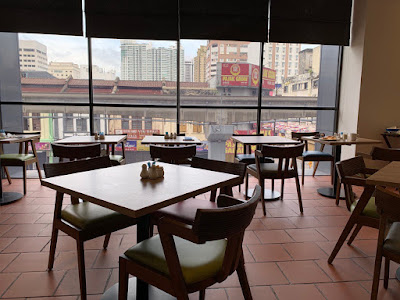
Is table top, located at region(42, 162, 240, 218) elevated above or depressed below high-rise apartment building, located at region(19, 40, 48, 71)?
below

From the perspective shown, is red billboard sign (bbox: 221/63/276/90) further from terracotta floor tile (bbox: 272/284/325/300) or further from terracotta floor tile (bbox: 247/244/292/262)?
terracotta floor tile (bbox: 272/284/325/300)

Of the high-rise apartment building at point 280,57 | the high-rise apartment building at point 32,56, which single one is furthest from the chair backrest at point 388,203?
the high-rise apartment building at point 32,56

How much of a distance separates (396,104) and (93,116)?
184 inches

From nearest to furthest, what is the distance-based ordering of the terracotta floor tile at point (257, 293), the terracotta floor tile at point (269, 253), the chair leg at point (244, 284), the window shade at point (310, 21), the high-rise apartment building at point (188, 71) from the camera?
the chair leg at point (244, 284), the terracotta floor tile at point (257, 293), the terracotta floor tile at point (269, 253), the window shade at point (310, 21), the high-rise apartment building at point (188, 71)

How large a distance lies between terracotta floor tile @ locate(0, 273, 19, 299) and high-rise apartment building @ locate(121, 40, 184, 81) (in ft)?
11.0

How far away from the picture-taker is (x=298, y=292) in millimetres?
1888

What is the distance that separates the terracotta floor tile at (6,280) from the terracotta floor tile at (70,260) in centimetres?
25

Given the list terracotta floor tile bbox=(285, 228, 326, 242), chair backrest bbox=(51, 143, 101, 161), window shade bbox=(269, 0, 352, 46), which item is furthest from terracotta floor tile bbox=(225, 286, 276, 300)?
window shade bbox=(269, 0, 352, 46)

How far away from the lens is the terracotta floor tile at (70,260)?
2149 millimetres

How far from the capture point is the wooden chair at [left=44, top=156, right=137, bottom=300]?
172cm

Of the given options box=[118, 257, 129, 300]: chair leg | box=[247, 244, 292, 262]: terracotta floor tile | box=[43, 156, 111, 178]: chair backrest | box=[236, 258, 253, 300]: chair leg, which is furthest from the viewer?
box=[247, 244, 292, 262]: terracotta floor tile

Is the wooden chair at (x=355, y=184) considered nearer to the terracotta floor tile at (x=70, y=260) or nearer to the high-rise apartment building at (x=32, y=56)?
the terracotta floor tile at (x=70, y=260)

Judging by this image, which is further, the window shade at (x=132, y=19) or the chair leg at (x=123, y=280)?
the window shade at (x=132, y=19)

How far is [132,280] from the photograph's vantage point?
1.93 metres
